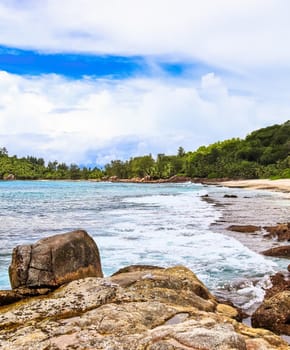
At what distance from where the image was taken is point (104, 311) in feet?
19.6

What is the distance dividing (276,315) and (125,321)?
3.62 m

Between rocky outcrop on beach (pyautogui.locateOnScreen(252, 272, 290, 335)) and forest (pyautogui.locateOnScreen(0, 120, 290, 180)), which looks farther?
forest (pyautogui.locateOnScreen(0, 120, 290, 180))

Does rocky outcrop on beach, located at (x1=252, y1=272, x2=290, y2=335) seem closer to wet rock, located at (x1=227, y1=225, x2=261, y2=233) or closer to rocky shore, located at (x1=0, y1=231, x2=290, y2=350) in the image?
rocky shore, located at (x1=0, y1=231, x2=290, y2=350)

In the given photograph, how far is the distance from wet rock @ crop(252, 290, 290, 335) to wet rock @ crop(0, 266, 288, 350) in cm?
64

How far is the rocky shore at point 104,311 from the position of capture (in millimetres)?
4840

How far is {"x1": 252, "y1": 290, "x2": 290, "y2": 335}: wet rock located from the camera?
302 inches

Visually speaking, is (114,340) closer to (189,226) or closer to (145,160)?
(189,226)

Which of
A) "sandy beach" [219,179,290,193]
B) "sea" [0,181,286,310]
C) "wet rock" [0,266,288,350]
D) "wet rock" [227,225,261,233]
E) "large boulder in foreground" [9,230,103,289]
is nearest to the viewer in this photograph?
"wet rock" [0,266,288,350]

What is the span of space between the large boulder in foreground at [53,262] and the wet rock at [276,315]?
3588 millimetres

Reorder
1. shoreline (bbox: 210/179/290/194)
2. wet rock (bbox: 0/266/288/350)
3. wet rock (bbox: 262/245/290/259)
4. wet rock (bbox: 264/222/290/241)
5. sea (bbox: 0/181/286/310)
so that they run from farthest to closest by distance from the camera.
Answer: shoreline (bbox: 210/179/290/194) < wet rock (bbox: 264/222/290/241) < wet rock (bbox: 262/245/290/259) < sea (bbox: 0/181/286/310) < wet rock (bbox: 0/266/288/350)

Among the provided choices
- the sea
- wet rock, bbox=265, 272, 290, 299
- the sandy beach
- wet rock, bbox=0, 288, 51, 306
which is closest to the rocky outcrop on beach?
the sea

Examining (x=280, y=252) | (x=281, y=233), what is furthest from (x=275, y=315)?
(x=281, y=233)

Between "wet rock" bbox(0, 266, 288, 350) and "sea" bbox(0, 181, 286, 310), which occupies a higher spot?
"wet rock" bbox(0, 266, 288, 350)

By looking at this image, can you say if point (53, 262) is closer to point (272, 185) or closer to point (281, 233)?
point (281, 233)
